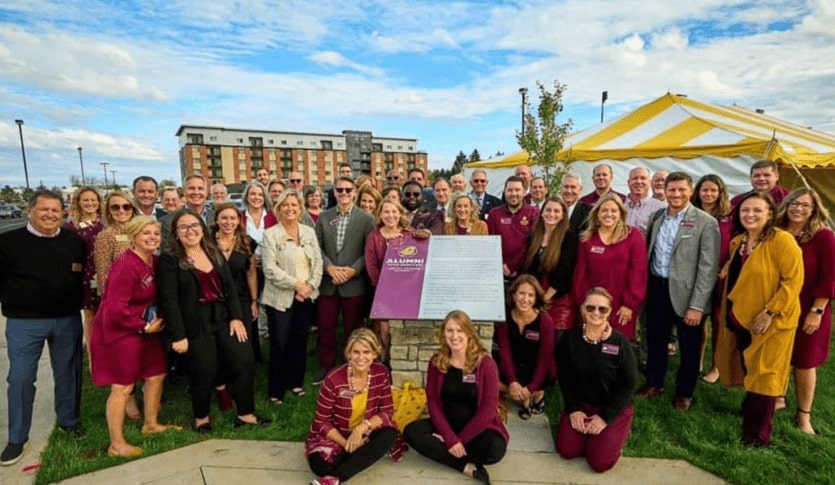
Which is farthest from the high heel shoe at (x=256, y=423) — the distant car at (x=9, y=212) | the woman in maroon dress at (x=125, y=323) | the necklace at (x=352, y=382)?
the distant car at (x=9, y=212)

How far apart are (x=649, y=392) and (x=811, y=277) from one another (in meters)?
1.57

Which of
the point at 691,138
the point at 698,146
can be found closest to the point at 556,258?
the point at 698,146

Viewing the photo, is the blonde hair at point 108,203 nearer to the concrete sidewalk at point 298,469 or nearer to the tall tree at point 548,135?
the concrete sidewalk at point 298,469

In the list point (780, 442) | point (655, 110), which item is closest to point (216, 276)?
point (780, 442)

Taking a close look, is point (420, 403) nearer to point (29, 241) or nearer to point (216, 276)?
point (216, 276)

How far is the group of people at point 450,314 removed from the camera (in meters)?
3.02

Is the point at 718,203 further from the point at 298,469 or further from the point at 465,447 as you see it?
the point at 298,469

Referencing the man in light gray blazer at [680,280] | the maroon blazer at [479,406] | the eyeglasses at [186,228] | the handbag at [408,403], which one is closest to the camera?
the maroon blazer at [479,406]

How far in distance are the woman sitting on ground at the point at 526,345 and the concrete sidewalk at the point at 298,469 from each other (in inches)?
17.1

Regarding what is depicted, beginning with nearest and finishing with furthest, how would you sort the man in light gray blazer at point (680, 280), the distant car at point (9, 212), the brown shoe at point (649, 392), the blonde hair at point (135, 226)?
the blonde hair at point (135, 226) → the man in light gray blazer at point (680, 280) → the brown shoe at point (649, 392) → the distant car at point (9, 212)

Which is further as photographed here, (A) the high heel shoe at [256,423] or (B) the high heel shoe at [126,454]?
(A) the high heel shoe at [256,423]

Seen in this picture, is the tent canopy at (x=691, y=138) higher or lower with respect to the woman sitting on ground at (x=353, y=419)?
higher

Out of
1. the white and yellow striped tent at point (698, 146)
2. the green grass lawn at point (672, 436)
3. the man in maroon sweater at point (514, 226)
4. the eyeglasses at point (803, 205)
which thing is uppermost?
the white and yellow striped tent at point (698, 146)

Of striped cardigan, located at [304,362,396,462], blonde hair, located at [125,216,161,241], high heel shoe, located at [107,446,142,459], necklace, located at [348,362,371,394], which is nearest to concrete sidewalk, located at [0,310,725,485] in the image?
high heel shoe, located at [107,446,142,459]
